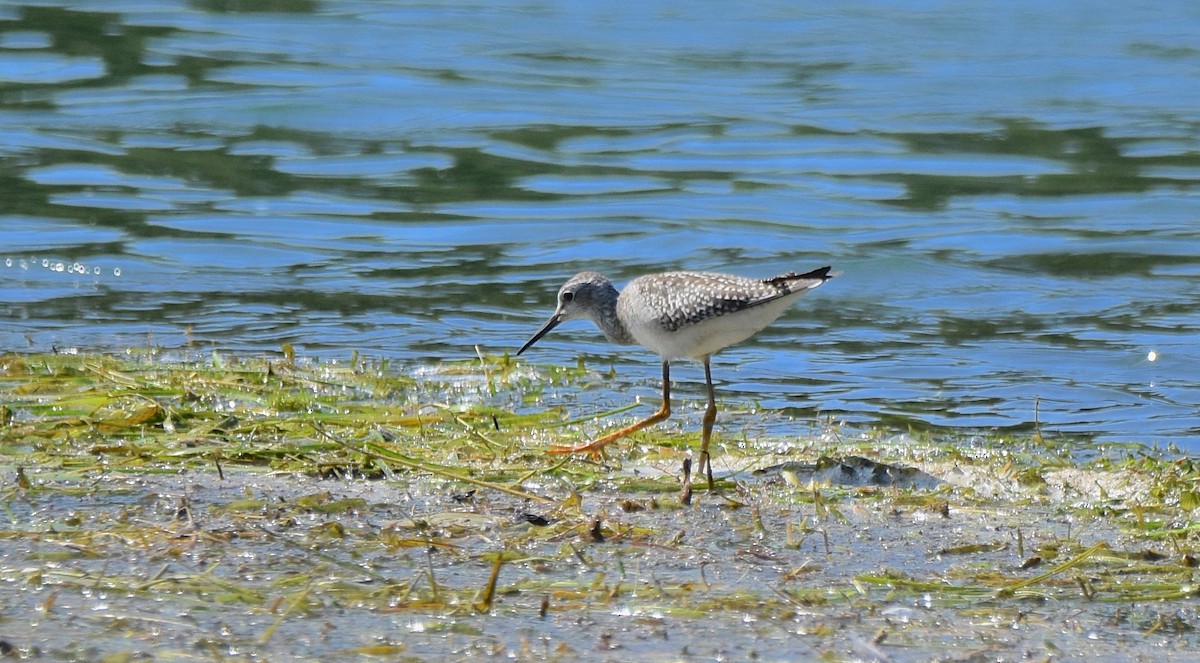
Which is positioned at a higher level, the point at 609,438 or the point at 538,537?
the point at 538,537

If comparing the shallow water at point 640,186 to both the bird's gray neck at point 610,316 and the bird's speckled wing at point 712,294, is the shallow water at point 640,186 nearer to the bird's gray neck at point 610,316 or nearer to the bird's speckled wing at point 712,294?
the bird's gray neck at point 610,316

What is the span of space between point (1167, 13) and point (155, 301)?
610 inches

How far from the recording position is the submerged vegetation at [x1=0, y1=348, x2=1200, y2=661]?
4.23 meters

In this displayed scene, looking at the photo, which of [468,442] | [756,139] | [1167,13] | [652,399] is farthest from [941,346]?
[1167,13]

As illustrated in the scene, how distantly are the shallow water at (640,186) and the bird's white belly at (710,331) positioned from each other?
1531 mm

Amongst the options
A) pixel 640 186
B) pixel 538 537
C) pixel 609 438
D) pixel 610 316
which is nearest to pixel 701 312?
pixel 609 438

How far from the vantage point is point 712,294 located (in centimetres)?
624

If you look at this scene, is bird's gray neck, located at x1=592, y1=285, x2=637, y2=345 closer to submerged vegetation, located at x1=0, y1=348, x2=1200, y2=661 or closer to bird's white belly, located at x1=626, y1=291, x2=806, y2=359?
submerged vegetation, located at x1=0, y1=348, x2=1200, y2=661

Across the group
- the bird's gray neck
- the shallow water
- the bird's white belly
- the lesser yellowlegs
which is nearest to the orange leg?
the lesser yellowlegs

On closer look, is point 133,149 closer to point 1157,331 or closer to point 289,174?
point 289,174

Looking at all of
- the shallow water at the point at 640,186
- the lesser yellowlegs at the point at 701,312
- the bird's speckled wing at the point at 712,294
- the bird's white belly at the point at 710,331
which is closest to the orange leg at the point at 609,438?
the lesser yellowlegs at the point at 701,312

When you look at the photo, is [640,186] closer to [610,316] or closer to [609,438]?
[610,316]

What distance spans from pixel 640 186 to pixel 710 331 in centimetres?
861

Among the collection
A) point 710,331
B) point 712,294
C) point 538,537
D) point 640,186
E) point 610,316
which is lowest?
point 640,186
